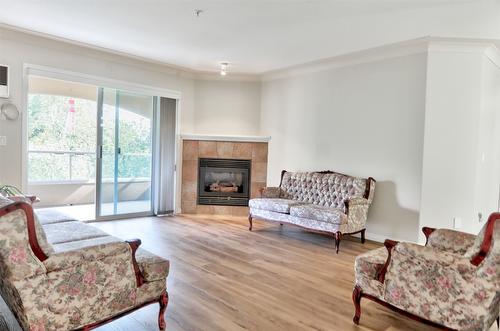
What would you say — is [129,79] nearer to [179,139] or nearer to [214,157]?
A: [179,139]

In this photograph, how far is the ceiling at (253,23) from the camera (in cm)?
322

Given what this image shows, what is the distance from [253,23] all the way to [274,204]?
8.31ft

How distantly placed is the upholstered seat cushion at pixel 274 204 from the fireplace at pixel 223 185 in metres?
1.11

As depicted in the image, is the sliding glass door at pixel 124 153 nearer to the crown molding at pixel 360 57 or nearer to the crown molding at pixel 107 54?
the crown molding at pixel 107 54

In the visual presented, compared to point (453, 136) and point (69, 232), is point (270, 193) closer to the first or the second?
point (453, 136)

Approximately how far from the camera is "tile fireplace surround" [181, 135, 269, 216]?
6273mm

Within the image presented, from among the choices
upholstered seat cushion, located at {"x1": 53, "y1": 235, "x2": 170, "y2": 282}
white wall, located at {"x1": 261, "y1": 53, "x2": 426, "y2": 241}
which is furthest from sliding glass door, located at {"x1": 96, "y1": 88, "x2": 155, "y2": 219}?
upholstered seat cushion, located at {"x1": 53, "y1": 235, "x2": 170, "y2": 282}

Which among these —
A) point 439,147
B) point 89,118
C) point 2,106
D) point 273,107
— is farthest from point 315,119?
point 89,118

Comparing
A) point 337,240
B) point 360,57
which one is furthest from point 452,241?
point 360,57

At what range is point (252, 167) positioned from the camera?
6312 millimetres

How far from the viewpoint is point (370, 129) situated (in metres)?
4.87

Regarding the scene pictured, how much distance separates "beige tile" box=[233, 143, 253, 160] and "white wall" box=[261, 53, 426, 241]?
0.61 metres

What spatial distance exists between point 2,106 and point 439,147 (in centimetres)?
564

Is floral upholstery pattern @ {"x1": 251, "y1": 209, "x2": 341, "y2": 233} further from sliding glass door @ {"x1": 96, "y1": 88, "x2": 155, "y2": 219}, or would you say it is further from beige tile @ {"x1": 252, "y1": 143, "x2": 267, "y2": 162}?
sliding glass door @ {"x1": 96, "y1": 88, "x2": 155, "y2": 219}
